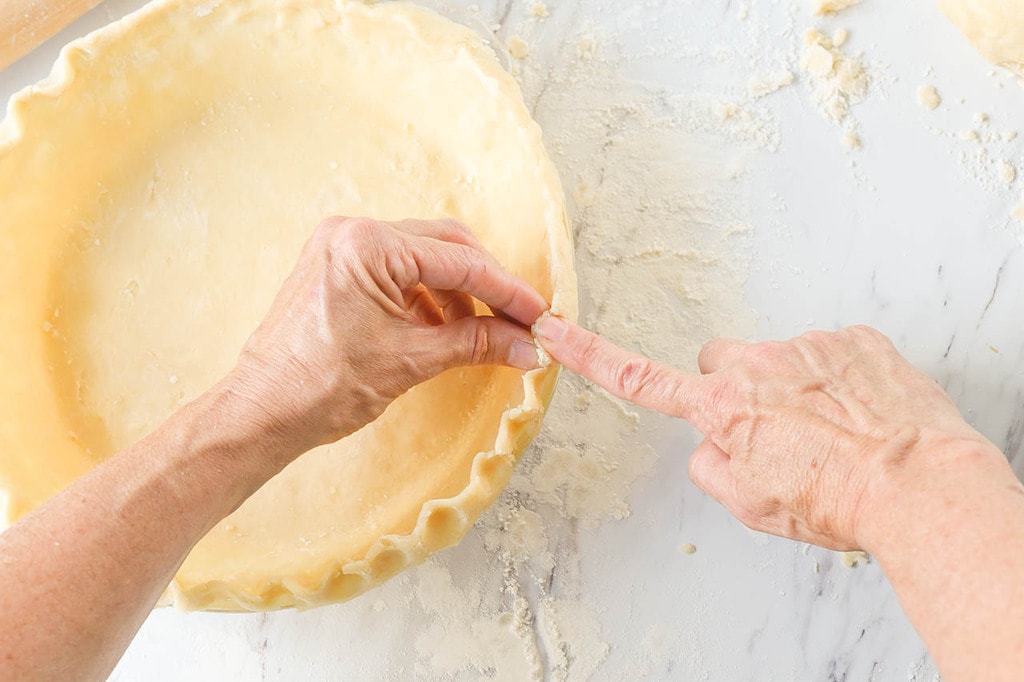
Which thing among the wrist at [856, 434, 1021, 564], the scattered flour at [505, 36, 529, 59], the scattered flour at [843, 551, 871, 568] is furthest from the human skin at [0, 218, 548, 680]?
the scattered flour at [843, 551, 871, 568]

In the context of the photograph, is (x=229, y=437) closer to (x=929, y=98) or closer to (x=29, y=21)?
(x=29, y=21)

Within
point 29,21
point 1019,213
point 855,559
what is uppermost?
point 29,21

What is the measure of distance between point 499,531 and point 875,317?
0.84m

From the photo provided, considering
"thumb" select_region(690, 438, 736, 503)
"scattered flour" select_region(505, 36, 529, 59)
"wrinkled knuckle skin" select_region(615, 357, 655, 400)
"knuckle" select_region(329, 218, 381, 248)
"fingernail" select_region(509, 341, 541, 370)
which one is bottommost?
"thumb" select_region(690, 438, 736, 503)

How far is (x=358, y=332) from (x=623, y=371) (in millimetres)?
390

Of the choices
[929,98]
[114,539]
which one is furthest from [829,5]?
[114,539]

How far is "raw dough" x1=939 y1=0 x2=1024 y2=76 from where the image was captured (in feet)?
5.01

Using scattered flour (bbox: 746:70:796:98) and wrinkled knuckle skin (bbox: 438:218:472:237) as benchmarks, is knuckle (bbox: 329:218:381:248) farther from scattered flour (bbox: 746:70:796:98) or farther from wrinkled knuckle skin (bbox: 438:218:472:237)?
scattered flour (bbox: 746:70:796:98)

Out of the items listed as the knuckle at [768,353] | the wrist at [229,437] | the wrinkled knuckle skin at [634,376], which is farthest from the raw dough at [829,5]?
the wrist at [229,437]

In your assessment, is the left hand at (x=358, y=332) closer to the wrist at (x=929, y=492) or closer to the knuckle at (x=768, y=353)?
the knuckle at (x=768, y=353)

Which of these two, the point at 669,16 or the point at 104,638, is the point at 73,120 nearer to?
the point at 104,638

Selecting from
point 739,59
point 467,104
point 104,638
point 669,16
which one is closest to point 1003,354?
point 739,59

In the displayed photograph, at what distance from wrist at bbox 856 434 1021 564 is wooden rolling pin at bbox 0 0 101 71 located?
5.85 feet

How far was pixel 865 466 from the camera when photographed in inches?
41.3
